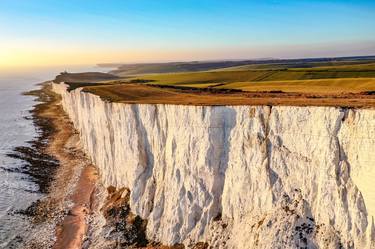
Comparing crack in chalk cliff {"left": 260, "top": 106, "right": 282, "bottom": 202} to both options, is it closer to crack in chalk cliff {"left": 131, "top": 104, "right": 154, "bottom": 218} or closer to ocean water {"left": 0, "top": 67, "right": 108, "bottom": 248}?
crack in chalk cliff {"left": 131, "top": 104, "right": 154, "bottom": 218}

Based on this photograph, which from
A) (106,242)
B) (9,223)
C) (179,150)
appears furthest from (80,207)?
(179,150)

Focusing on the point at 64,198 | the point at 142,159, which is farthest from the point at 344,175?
the point at 64,198

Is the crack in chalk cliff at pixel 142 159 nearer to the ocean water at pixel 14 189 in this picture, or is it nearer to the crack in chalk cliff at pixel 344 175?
the ocean water at pixel 14 189

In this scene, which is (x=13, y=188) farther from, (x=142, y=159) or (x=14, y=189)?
(x=142, y=159)

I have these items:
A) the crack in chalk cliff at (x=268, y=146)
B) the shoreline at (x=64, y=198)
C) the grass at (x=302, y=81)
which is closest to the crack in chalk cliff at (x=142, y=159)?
the shoreline at (x=64, y=198)

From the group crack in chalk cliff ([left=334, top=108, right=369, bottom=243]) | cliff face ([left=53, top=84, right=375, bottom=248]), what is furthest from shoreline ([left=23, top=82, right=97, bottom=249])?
crack in chalk cliff ([left=334, top=108, right=369, bottom=243])

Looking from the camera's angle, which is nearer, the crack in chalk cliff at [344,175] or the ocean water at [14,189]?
the crack in chalk cliff at [344,175]

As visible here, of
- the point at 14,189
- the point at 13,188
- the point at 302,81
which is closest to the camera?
the point at 14,189

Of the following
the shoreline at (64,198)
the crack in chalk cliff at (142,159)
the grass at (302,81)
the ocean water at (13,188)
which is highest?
the grass at (302,81)
